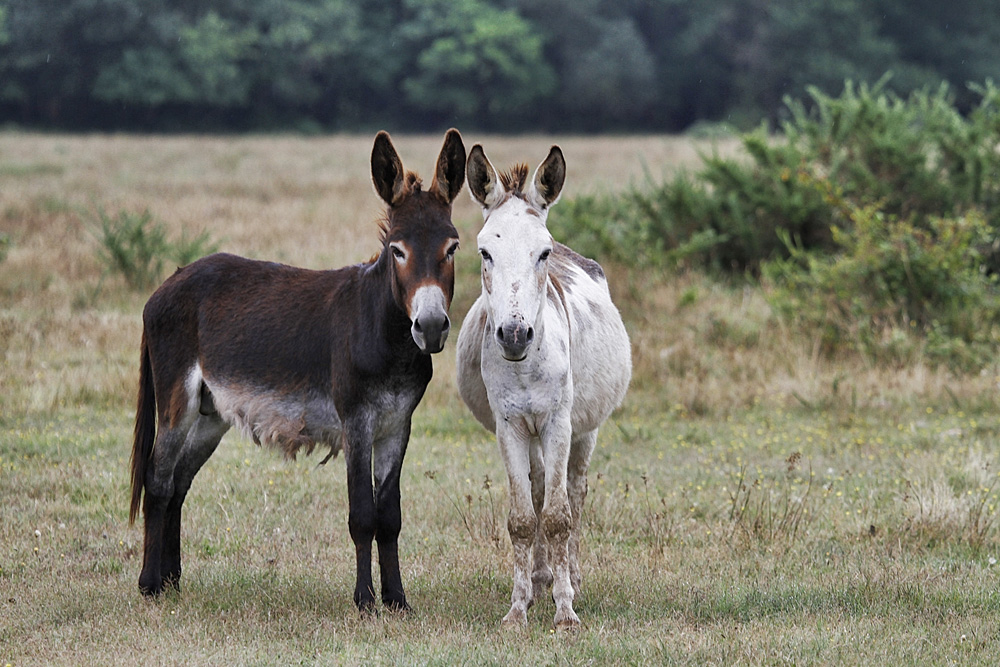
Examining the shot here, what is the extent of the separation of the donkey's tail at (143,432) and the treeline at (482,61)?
45692 mm

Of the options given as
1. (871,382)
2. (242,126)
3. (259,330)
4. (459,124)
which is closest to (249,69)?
(242,126)

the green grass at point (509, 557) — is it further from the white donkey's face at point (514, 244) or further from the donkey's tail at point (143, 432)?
the white donkey's face at point (514, 244)

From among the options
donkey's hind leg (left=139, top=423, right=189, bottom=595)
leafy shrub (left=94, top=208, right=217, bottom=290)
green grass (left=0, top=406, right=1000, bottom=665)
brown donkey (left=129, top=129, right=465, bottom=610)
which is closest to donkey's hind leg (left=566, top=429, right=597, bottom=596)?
green grass (left=0, top=406, right=1000, bottom=665)

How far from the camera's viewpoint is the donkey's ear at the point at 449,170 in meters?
5.32

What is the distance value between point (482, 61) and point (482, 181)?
173 ft

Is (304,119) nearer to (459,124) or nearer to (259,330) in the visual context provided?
(459,124)

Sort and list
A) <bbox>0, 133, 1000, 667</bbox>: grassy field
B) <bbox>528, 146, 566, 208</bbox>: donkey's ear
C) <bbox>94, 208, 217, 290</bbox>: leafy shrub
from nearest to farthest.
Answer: <bbox>0, 133, 1000, 667</bbox>: grassy field, <bbox>528, 146, 566, 208</bbox>: donkey's ear, <bbox>94, 208, 217, 290</bbox>: leafy shrub

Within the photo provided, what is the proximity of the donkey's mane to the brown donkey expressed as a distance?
27 centimetres

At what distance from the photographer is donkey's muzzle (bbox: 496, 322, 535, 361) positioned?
4.58 metres

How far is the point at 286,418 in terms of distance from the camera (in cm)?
538

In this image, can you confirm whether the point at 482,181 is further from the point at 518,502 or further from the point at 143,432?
the point at 143,432

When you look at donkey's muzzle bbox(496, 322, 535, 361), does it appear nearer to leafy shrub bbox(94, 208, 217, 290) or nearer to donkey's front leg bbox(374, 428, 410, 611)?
donkey's front leg bbox(374, 428, 410, 611)

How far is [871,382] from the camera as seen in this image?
11133mm

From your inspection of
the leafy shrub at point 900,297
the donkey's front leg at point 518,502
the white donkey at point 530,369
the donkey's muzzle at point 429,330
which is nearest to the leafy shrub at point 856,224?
the leafy shrub at point 900,297
